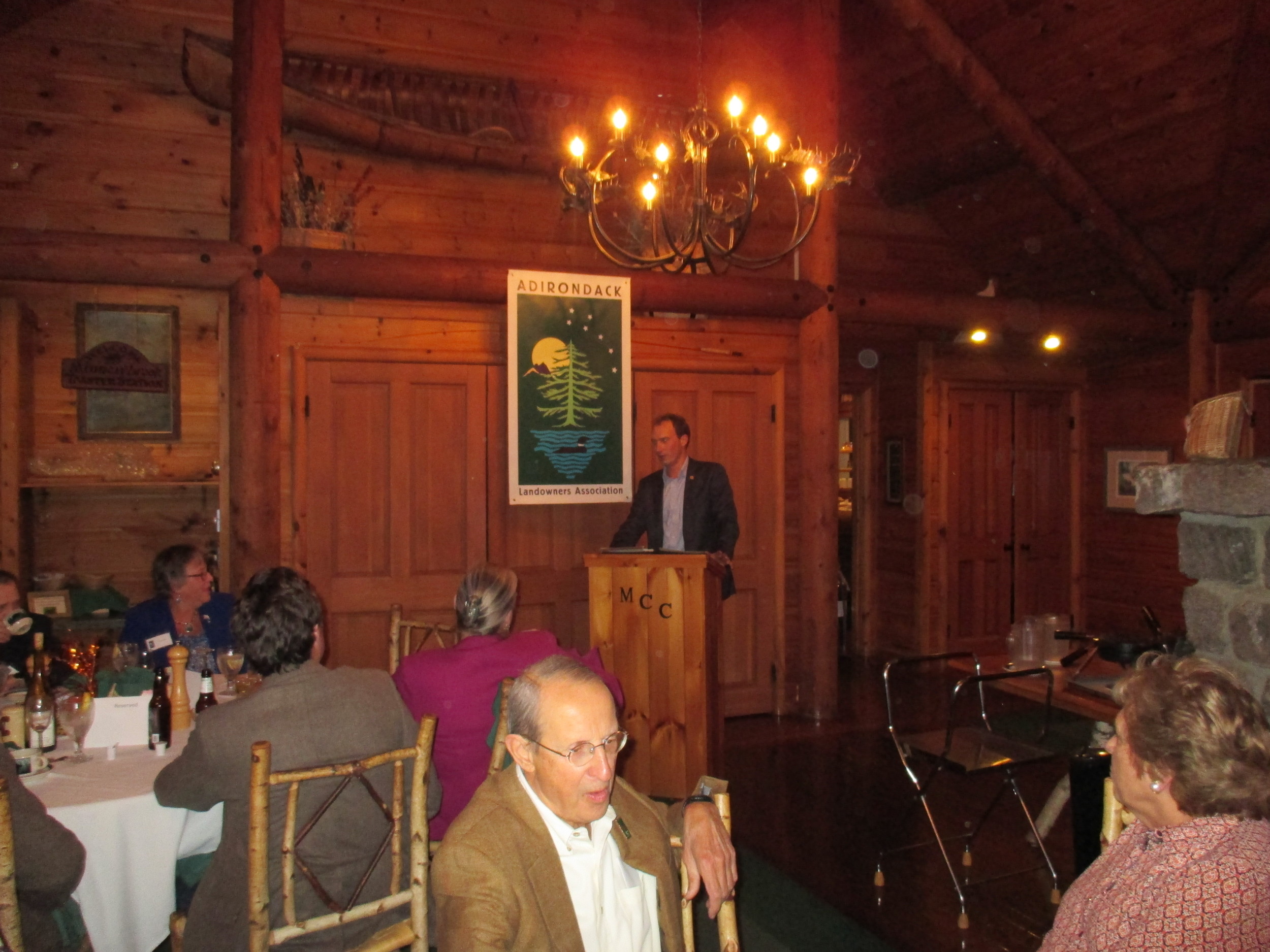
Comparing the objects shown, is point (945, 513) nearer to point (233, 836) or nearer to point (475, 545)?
point (475, 545)

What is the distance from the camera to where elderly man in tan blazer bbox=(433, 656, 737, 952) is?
153cm

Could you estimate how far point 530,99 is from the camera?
5.64m

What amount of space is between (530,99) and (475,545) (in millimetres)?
2652

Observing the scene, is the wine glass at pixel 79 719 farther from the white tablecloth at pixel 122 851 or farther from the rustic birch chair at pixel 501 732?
the rustic birch chair at pixel 501 732

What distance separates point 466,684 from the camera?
2.56 meters

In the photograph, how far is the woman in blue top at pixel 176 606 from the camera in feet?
11.7

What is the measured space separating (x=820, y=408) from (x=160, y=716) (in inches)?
157

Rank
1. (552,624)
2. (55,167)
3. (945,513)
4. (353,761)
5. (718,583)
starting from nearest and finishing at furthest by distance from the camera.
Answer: (353,761) → (718,583) → (55,167) → (552,624) → (945,513)

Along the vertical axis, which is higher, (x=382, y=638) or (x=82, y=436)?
(x=82, y=436)

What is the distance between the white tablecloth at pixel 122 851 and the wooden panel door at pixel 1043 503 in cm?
702

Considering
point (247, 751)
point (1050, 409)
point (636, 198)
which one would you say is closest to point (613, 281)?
point (636, 198)

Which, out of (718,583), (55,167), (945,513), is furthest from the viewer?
(945,513)

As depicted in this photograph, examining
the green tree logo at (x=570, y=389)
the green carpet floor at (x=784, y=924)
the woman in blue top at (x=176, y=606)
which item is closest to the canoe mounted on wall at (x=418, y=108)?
the green tree logo at (x=570, y=389)

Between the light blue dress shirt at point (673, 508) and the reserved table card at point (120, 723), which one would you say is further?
the light blue dress shirt at point (673, 508)
